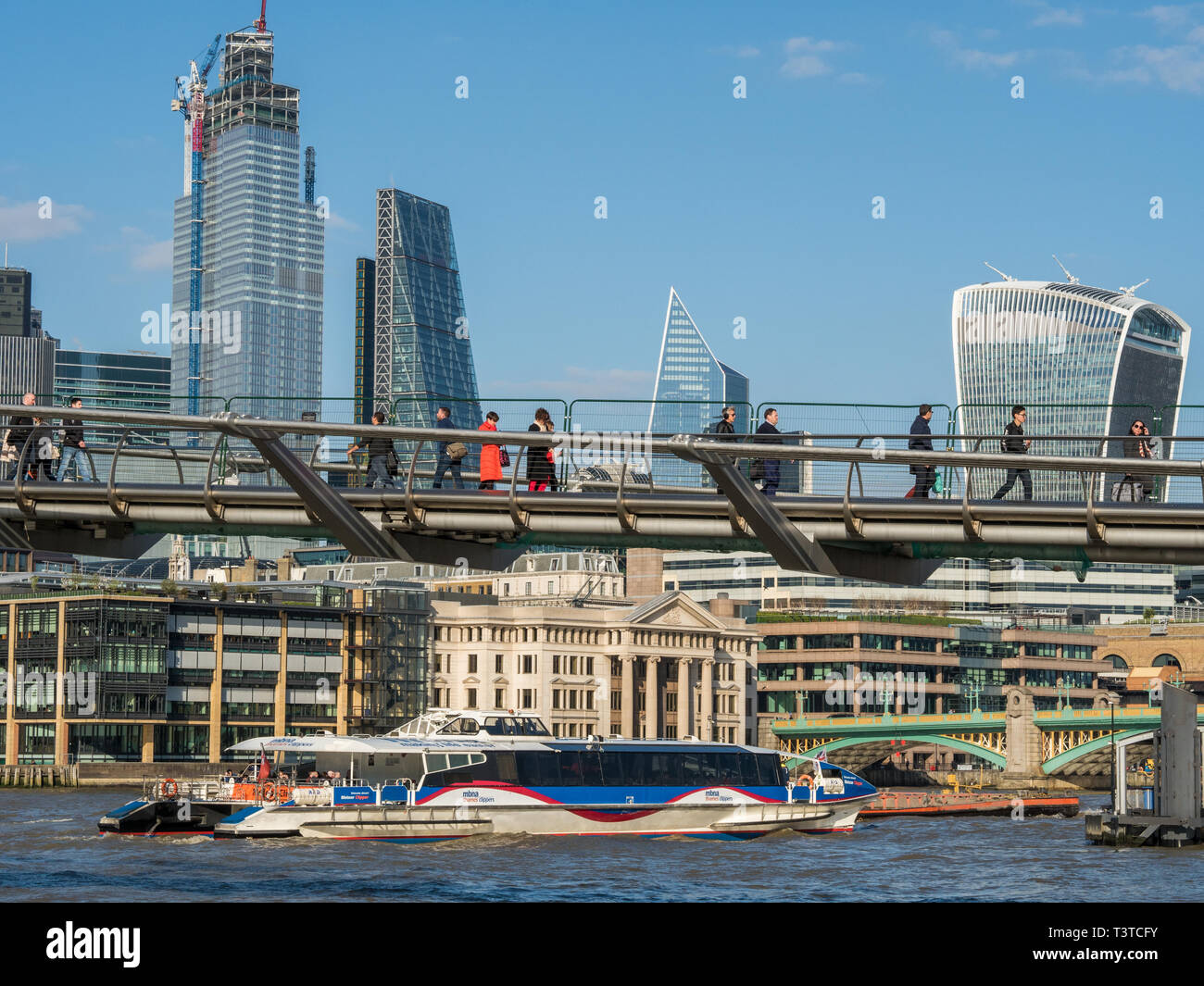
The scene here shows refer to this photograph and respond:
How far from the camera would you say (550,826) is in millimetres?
70875

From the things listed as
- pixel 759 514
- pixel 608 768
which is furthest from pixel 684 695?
pixel 759 514

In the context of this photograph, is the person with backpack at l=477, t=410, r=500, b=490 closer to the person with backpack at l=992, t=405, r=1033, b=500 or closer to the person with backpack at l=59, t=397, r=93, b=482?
the person with backpack at l=59, t=397, r=93, b=482

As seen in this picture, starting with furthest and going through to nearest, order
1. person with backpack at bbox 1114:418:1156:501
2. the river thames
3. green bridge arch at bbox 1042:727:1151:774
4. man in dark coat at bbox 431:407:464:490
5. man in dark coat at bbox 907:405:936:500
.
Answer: green bridge arch at bbox 1042:727:1151:774, the river thames, man in dark coat at bbox 431:407:464:490, man in dark coat at bbox 907:405:936:500, person with backpack at bbox 1114:418:1156:501

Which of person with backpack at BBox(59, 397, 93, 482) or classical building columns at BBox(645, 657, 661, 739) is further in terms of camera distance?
classical building columns at BBox(645, 657, 661, 739)

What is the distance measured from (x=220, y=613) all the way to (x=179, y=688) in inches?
249

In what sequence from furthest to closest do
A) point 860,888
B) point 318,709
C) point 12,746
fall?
point 318,709, point 12,746, point 860,888

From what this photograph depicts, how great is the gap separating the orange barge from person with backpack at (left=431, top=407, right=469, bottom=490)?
71.4 metres

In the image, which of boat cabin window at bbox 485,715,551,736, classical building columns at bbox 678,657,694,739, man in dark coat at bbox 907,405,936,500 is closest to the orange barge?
boat cabin window at bbox 485,715,551,736

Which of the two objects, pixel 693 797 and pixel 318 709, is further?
pixel 318 709

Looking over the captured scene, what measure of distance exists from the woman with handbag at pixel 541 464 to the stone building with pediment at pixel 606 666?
120 meters

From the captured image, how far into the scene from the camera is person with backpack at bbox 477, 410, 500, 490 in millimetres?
31938
